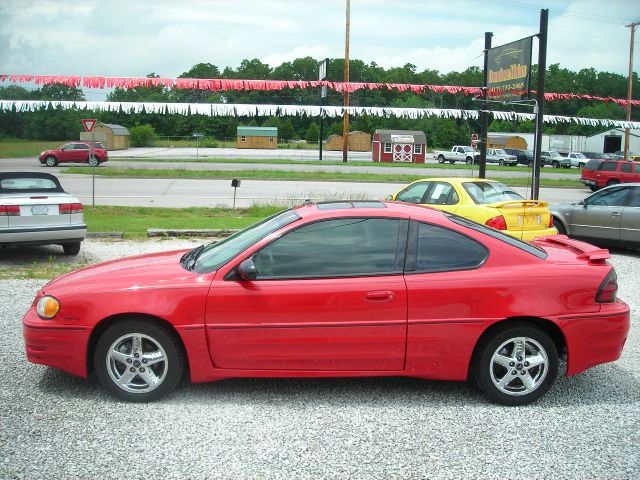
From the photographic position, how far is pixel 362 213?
509 cm

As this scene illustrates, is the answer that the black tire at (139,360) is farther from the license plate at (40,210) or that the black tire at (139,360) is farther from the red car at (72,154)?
the red car at (72,154)

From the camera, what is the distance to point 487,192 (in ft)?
37.3

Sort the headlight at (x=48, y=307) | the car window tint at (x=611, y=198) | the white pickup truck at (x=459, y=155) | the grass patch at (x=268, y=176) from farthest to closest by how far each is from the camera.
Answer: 1. the white pickup truck at (x=459, y=155)
2. the grass patch at (x=268, y=176)
3. the car window tint at (x=611, y=198)
4. the headlight at (x=48, y=307)

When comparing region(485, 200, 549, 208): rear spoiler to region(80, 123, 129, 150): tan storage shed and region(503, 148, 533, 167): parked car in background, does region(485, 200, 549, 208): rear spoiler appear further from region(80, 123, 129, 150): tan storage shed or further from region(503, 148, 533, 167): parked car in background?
region(503, 148, 533, 167): parked car in background

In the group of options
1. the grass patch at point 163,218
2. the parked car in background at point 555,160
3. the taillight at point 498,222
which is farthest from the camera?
the parked car in background at point 555,160

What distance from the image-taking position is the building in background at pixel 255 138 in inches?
3009

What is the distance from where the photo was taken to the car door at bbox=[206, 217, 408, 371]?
15.6 feet

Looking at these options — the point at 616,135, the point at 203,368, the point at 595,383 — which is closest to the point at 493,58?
the point at 595,383

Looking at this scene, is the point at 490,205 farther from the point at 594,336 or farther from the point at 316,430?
the point at 316,430

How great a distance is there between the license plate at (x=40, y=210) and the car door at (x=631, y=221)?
33.7ft

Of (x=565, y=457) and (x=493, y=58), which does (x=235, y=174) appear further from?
(x=565, y=457)

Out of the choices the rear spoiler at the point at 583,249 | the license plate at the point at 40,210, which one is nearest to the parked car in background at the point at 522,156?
the license plate at the point at 40,210

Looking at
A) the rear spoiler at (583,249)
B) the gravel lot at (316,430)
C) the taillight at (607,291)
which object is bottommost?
the gravel lot at (316,430)

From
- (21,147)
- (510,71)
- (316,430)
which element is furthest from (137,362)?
(21,147)
